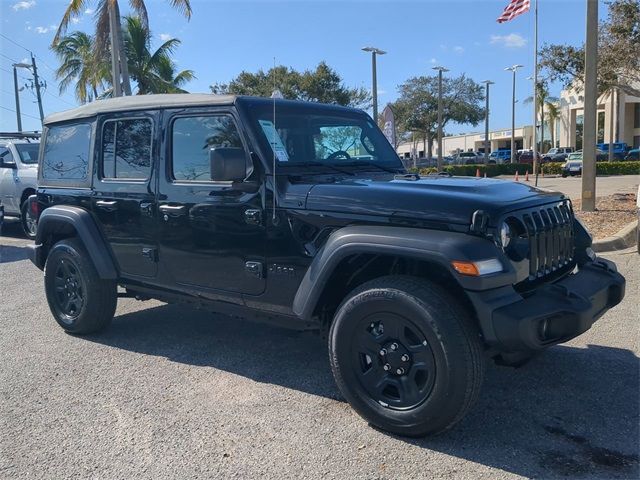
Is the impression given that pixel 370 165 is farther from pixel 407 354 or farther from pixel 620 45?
pixel 620 45

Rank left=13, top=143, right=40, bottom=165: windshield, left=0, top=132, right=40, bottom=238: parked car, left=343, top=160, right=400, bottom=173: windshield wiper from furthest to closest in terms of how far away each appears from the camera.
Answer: left=13, top=143, right=40, bottom=165: windshield
left=0, top=132, right=40, bottom=238: parked car
left=343, top=160, right=400, bottom=173: windshield wiper

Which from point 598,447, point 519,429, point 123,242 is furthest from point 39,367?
point 598,447

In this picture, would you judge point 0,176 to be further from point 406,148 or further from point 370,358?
point 406,148

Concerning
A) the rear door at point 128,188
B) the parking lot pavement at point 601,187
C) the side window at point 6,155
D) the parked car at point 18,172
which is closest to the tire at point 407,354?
the rear door at point 128,188

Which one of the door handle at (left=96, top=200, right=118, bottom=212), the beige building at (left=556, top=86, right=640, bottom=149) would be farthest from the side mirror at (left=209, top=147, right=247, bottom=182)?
the beige building at (left=556, top=86, right=640, bottom=149)

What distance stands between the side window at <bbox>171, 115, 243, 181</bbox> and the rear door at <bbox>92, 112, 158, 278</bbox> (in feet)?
0.75

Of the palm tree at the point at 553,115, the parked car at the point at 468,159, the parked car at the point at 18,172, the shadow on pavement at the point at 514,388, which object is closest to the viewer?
the shadow on pavement at the point at 514,388

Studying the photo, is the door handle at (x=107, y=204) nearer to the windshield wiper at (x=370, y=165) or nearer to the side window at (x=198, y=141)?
the side window at (x=198, y=141)

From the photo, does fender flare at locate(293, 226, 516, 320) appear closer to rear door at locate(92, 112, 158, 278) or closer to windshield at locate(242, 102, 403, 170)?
windshield at locate(242, 102, 403, 170)

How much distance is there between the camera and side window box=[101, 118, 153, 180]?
15.0 ft

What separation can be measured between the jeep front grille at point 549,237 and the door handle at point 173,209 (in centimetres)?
229

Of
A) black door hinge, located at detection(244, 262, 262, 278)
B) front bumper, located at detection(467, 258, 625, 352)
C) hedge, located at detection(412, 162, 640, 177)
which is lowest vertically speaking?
hedge, located at detection(412, 162, 640, 177)

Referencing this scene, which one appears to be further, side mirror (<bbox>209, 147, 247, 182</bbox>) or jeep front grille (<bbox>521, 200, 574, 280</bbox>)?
side mirror (<bbox>209, 147, 247, 182</bbox>)

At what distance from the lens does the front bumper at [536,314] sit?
293 cm
